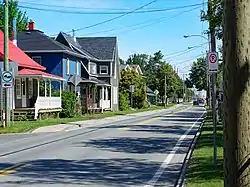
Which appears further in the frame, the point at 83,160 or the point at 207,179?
the point at 83,160

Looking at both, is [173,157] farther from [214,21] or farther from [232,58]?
[232,58]

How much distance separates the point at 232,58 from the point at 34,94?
126 feet

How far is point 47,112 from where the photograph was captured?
38.6 metres

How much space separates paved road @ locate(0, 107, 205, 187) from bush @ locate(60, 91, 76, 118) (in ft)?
70.0

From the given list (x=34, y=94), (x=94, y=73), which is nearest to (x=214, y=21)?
(x=34, y=94)

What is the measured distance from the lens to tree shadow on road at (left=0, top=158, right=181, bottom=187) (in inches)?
414

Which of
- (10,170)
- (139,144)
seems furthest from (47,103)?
(10,170)

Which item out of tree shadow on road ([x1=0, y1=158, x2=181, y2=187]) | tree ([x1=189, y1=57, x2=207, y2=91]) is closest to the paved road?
tree shadow on road ([x1=0, y1=158, x2=181, y2=187])

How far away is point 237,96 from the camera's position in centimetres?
436

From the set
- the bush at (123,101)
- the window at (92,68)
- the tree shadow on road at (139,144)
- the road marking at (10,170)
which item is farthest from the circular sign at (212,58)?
the bush at (123,101)

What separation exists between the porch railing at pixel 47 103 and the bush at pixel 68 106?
1455mm

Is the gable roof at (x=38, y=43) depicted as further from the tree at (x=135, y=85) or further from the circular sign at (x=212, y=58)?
the circular sign at (x=212, y=58)

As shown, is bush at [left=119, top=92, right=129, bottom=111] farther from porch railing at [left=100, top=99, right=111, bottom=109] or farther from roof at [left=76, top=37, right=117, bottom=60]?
roof at [left=76, top=37, right=117, bottom=60]

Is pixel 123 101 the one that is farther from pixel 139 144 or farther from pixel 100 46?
pixel 139 144
